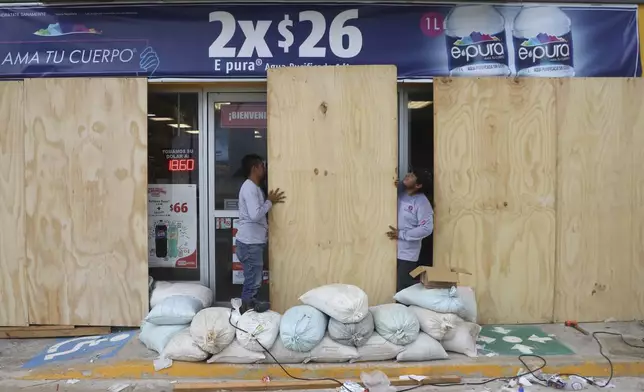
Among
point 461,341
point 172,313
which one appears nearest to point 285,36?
point 172,313

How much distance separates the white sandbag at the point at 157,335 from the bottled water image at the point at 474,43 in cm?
399

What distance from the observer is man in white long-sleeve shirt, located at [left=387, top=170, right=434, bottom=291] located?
5.50m

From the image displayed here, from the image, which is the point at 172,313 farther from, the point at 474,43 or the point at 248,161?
the point at 474,43

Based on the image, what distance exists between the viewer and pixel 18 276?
5.60m

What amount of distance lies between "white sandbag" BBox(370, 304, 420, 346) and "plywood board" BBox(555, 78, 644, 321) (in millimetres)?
1991

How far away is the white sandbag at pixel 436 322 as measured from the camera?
15.8ft

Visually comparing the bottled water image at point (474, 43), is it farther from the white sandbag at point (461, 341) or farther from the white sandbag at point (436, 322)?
the white sandbag at point (461, 341)

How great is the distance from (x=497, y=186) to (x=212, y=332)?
10.9ft

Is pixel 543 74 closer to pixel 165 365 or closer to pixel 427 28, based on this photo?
pixel 427 28

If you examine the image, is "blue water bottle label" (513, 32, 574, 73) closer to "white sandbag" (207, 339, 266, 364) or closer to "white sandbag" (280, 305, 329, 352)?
"white sandbag" (280, 305, 329, 352)

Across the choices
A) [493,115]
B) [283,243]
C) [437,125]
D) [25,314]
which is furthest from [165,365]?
[493,115]

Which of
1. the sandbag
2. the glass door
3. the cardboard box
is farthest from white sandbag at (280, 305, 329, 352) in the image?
the glass door

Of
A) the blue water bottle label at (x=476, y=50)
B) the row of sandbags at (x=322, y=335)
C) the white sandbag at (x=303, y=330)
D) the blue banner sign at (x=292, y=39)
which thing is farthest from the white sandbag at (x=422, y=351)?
the blue water bottle label at (x=476, y=50)

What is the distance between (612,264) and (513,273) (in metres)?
1.12
